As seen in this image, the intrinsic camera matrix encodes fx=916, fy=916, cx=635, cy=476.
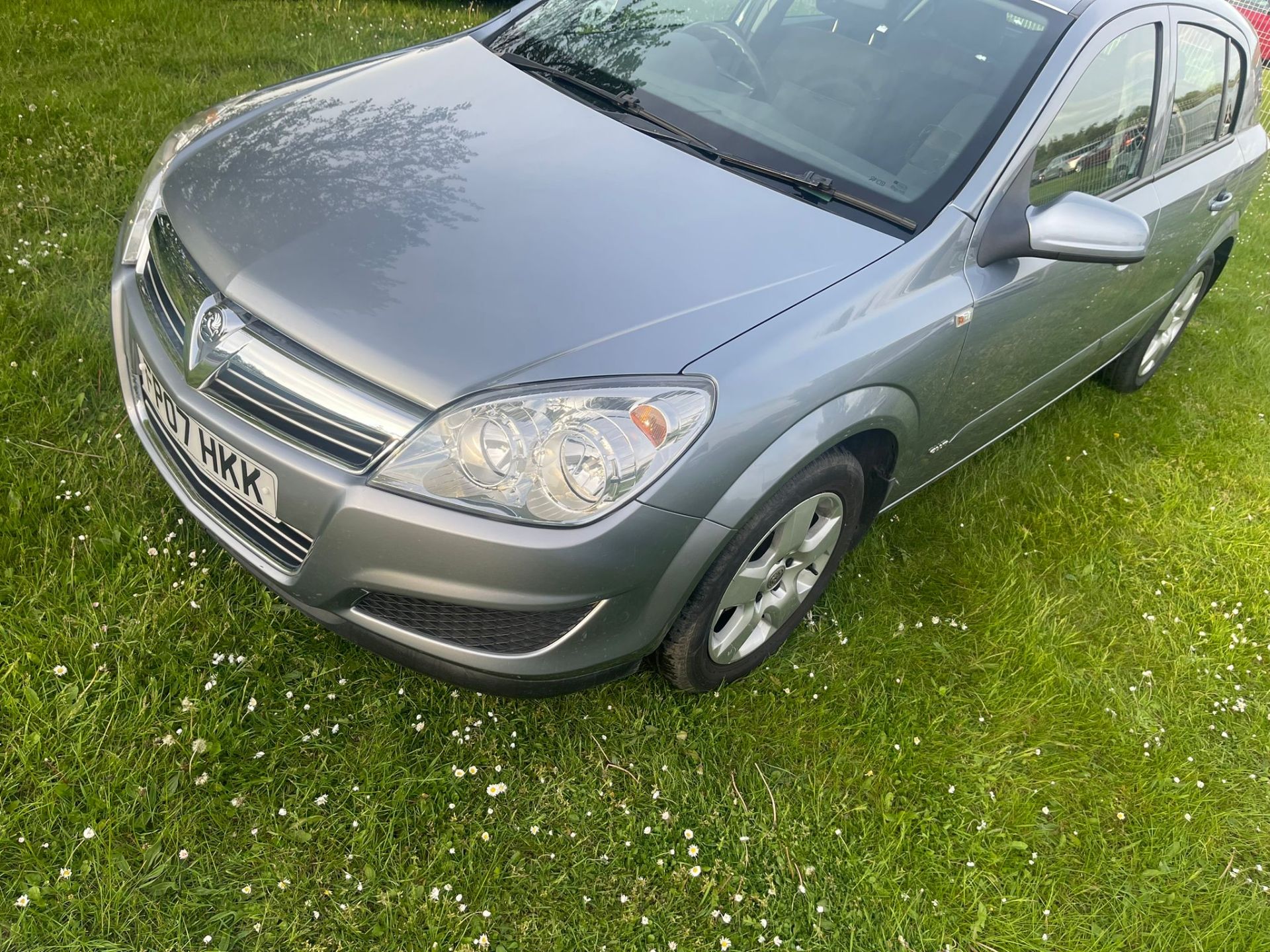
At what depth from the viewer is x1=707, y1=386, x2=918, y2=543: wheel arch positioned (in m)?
1.88

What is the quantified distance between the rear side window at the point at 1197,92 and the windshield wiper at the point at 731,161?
1.52 meters

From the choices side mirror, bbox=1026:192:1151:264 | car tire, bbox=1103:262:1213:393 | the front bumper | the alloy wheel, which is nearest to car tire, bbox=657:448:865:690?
the front bumper

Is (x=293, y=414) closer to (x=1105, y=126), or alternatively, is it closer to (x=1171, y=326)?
(x=1105, y=126)

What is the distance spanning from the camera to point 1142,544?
11.0 ft

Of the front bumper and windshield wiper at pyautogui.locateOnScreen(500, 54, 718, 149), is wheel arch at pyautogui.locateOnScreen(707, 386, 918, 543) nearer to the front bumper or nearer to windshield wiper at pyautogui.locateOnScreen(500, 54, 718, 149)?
the front bumper

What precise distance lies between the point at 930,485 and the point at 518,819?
2052 mm

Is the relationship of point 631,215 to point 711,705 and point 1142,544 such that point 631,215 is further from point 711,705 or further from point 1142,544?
point 1142,544

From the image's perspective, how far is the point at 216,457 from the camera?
1.89m

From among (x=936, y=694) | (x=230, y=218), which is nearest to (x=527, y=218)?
(x=230, y=218)

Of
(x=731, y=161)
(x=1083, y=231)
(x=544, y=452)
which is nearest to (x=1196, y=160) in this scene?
(x=1083, y=231)

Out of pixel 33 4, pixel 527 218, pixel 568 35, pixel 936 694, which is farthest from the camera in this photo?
pixel 33 4

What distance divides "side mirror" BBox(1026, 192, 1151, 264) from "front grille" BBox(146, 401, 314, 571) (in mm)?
1853

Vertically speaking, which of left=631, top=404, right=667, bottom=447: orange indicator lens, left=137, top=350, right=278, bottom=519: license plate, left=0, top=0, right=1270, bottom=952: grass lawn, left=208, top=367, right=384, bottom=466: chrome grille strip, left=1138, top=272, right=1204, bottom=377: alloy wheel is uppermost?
left=631, top=404, right=667, bottom=447: orange indicator lens

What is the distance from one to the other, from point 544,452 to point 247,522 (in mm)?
699
